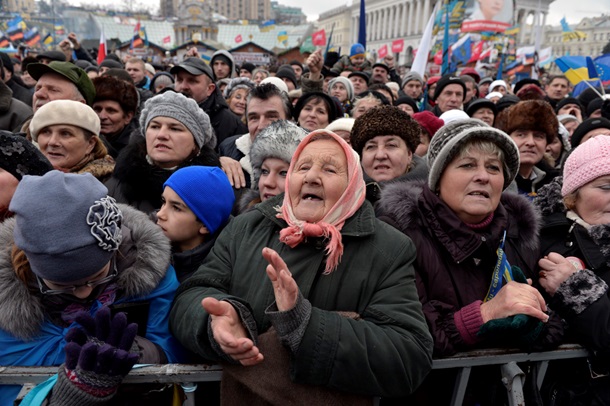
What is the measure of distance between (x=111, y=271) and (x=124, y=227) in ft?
0.76

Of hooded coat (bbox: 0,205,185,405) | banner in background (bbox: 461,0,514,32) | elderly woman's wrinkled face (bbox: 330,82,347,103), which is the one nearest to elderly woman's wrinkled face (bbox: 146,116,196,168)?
hooded coat (bbox: 0,205,185,405)

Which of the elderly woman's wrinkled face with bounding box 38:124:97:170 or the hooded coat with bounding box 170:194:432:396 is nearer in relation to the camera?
the hooded coat with bounding box 170:194:432:396

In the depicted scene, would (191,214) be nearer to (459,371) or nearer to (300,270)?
(300,270)

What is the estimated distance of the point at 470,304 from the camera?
198cm

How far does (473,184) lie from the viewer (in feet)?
7.17

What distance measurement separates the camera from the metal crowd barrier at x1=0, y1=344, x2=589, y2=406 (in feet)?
5.37

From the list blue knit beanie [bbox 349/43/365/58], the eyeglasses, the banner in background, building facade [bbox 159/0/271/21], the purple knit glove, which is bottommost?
the purple knit glove

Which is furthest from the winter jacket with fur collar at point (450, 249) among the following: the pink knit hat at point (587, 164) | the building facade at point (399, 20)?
the building facade at point (399, 20)

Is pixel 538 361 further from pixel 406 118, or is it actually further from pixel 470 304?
pixel 406 118

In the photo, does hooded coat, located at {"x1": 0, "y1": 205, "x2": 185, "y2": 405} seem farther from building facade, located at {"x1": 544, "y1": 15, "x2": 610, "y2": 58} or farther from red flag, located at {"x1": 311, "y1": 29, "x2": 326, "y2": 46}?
building facade, located at {"x1": 544, "y1": 15, "x2": 610, "y2": 58}

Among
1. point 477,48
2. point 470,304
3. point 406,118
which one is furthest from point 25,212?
point 477,48

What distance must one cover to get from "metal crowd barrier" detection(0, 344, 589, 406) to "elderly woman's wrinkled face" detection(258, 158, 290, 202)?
1289mm

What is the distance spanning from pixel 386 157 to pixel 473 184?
0.98 m

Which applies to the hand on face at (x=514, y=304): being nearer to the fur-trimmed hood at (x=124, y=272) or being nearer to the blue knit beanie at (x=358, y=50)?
the fur-trimmed hood at (x=124, y=272)
